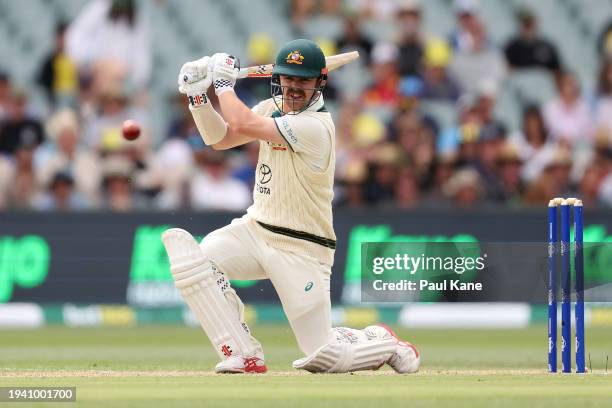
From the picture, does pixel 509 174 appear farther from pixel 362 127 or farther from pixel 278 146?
pixel 278 146

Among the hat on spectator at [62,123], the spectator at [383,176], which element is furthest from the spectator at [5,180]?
the spectator at [383,176]

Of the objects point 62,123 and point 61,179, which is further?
point 62,123

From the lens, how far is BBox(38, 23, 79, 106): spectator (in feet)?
46.1

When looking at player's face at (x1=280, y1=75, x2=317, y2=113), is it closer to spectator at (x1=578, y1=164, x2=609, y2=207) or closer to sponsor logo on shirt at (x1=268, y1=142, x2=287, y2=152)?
sponsor logo on shirt at (x1=268, y1=142, x2=287, y2=152)

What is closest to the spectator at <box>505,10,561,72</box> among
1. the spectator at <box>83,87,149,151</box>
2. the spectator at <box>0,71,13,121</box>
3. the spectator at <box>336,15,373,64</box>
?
the spectator at <box>336,15,373,64</box>

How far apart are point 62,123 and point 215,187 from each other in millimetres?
1557

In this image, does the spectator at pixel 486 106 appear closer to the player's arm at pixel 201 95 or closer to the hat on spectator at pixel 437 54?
the hat on spectator at pixel 437 54

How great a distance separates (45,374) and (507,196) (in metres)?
6.39

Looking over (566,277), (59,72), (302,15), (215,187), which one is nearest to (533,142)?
(302,15)

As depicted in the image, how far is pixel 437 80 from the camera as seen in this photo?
45.5ft

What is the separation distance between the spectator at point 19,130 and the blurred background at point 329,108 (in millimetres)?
16

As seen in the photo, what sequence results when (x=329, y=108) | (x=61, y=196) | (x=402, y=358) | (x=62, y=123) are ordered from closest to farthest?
(x=402, y=358) < (x=61, y=196) < (x=62, y=123) < (x=329, y=108)

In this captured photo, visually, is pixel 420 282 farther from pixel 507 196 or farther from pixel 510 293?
pixel 507 196

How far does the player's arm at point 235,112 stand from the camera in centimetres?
673
